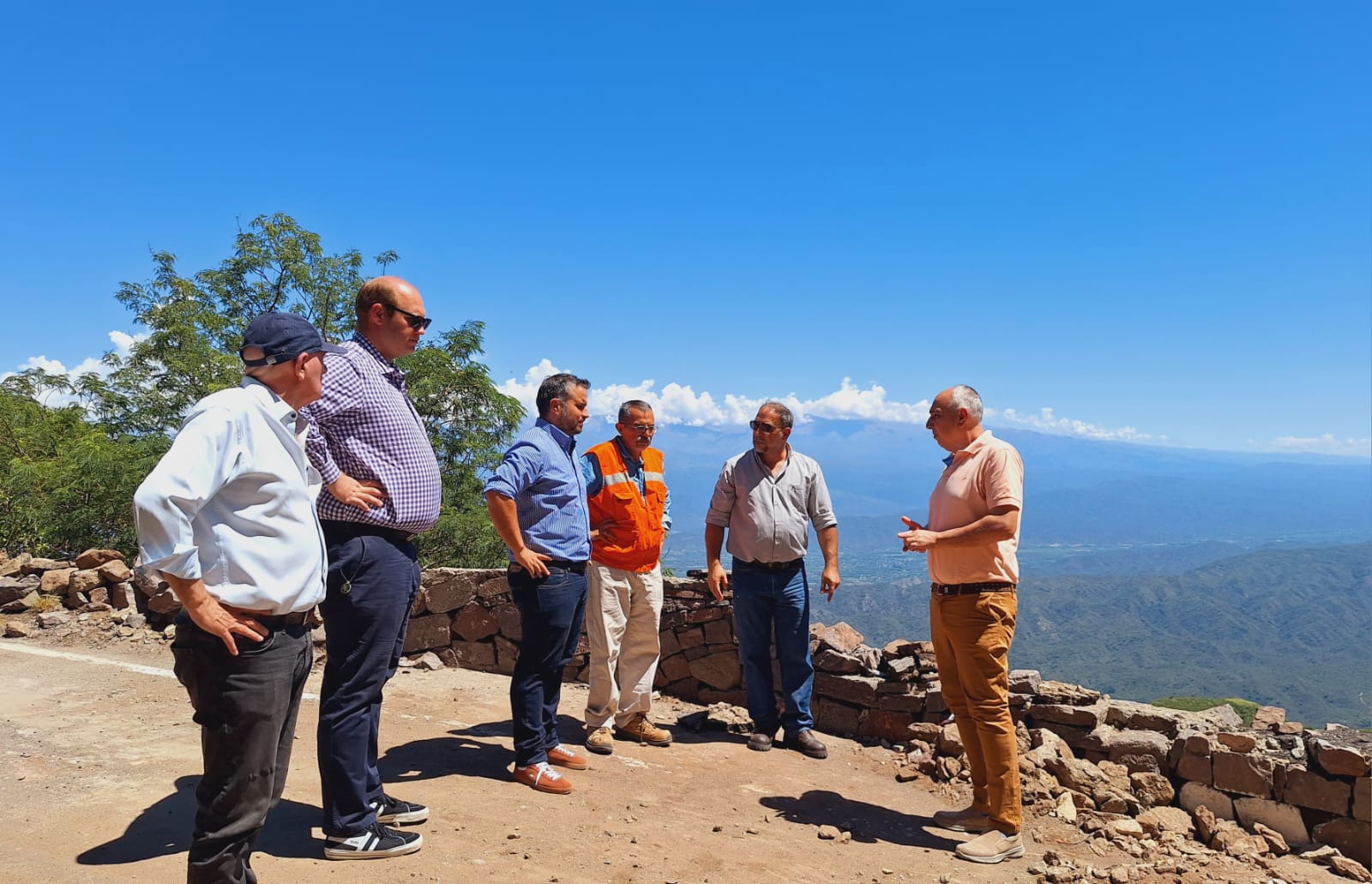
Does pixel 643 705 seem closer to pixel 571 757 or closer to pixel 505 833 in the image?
pixel 571 757

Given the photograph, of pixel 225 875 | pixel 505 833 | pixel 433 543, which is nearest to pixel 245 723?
pixel 225 875

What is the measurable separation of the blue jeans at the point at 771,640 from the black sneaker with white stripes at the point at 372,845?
2.71 meters

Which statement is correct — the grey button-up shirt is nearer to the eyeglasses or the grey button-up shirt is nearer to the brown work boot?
the brown work boot

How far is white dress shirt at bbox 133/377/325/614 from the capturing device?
210 cm

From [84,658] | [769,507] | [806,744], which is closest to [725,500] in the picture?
[769,507]

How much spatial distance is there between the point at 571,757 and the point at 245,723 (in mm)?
2512

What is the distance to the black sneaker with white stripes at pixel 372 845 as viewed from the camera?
3.18 m

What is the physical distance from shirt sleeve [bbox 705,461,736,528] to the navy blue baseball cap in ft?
10.8

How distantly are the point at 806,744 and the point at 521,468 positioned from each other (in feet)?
9.12

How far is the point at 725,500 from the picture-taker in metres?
5.59

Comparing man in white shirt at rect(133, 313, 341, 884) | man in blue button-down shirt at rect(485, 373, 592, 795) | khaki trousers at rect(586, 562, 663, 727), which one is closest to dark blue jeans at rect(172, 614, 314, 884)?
man in white shirt at rect(133, 313, 341, 884)

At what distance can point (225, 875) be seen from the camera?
2.41 m

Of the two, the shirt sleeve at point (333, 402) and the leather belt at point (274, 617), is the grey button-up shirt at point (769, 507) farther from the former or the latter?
the leather belt at point (274, 617)

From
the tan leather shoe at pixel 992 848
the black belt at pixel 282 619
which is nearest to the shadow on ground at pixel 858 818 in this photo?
the tan leather shoe at pixel 992 848
